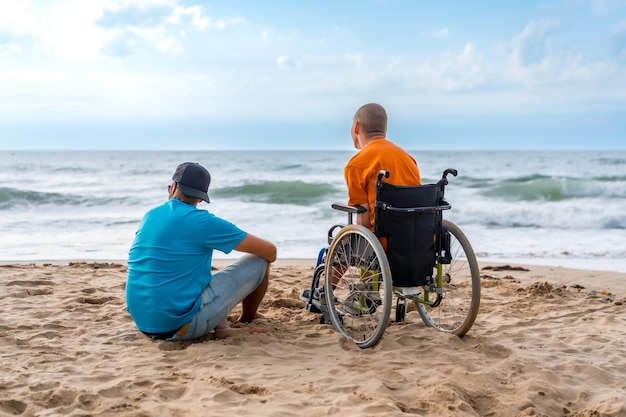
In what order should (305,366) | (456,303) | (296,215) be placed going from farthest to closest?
(296,215)
(456,303)
(305,366)

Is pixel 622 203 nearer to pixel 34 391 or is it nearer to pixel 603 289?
pixel 603 289

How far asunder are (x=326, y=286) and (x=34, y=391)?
1.67 meters

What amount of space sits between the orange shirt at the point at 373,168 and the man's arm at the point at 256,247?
0.58 metres

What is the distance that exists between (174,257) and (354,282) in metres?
1.04

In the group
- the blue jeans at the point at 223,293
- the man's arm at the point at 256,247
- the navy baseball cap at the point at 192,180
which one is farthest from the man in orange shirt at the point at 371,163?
the navy baseball cap at the point at 192,180

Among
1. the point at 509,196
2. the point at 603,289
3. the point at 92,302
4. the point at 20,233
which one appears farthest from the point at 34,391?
the point at 509,196

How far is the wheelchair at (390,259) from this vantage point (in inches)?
130

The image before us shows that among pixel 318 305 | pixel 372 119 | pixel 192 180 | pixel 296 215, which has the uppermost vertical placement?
pixel 372 119

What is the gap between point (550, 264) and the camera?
292 inches

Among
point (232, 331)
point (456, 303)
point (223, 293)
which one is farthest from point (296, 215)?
point (223, 293)

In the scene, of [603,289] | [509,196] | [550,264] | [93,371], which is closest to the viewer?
[93,371]

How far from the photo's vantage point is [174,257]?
3.33 metres

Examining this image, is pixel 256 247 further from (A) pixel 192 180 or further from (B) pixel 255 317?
(B) pixel 255 317

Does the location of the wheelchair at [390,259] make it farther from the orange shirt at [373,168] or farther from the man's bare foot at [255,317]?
the man's bare foot at [255,317]
